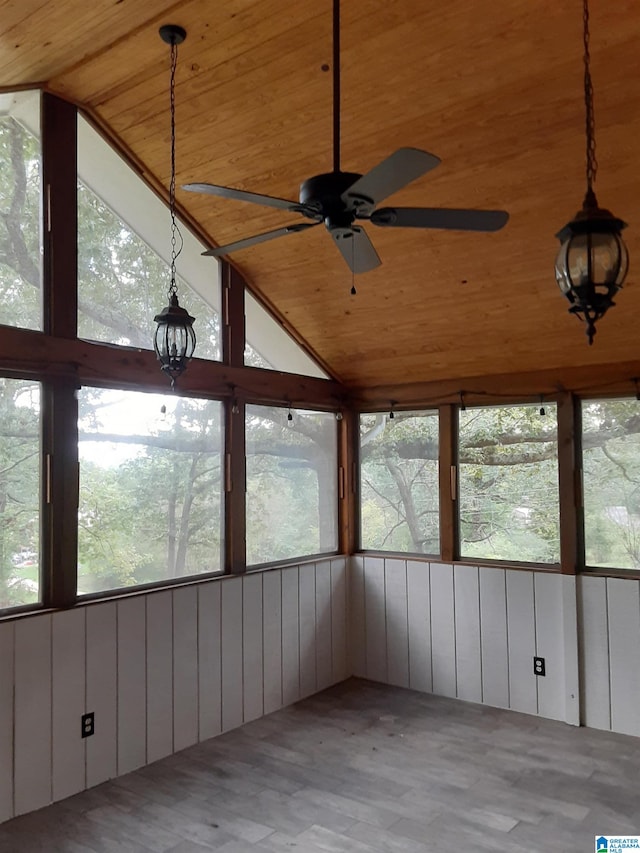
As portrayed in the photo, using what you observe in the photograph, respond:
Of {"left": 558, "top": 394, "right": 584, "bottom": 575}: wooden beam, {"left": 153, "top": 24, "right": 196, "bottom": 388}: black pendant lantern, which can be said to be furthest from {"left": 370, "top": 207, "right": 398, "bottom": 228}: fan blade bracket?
{"left": 558, "top": 394, "right": 584, "bottom": 575}: wooden beam

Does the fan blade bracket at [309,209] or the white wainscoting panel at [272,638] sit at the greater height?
the fan blade bracket at [309,209]

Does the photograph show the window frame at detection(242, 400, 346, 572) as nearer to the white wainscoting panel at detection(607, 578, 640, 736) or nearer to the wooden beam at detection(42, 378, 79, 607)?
the wooden beam at detection(42, 378, 79, 607)

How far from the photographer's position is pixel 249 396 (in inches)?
188

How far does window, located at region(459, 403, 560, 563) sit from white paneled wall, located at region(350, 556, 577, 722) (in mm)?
203

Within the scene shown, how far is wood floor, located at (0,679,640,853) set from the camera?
3.17 m

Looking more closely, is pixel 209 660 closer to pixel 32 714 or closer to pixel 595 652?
pixel 32 714

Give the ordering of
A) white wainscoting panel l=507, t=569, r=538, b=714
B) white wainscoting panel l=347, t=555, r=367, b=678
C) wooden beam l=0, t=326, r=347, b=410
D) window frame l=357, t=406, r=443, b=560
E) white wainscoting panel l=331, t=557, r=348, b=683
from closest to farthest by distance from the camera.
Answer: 1. wooden beam l=0, t=326, r=347, b=410
2. white wainscoting panel l=507, t=569, r=538, b=714
3. window frame l=357, t=406, r=443, b=560
4. white wainscoting panel l=331, t=557, r=348, b=683
5. white wainscoting panel l=347, t=555, r=367, b=678

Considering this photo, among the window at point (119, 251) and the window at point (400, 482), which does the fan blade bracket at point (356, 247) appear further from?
the window at point (400, 482)

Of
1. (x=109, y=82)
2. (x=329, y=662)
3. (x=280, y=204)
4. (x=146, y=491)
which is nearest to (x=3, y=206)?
(x=109, y=82)

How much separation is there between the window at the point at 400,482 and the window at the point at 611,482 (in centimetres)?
110

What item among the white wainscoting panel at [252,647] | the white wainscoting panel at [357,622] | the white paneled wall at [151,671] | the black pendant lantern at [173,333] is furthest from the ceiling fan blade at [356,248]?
the white wainscoting panel at [357,622]

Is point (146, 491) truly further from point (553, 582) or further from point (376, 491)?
point (553, 582)

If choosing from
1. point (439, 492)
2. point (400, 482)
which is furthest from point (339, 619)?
point (439, 492)

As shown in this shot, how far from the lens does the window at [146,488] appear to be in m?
3.85
